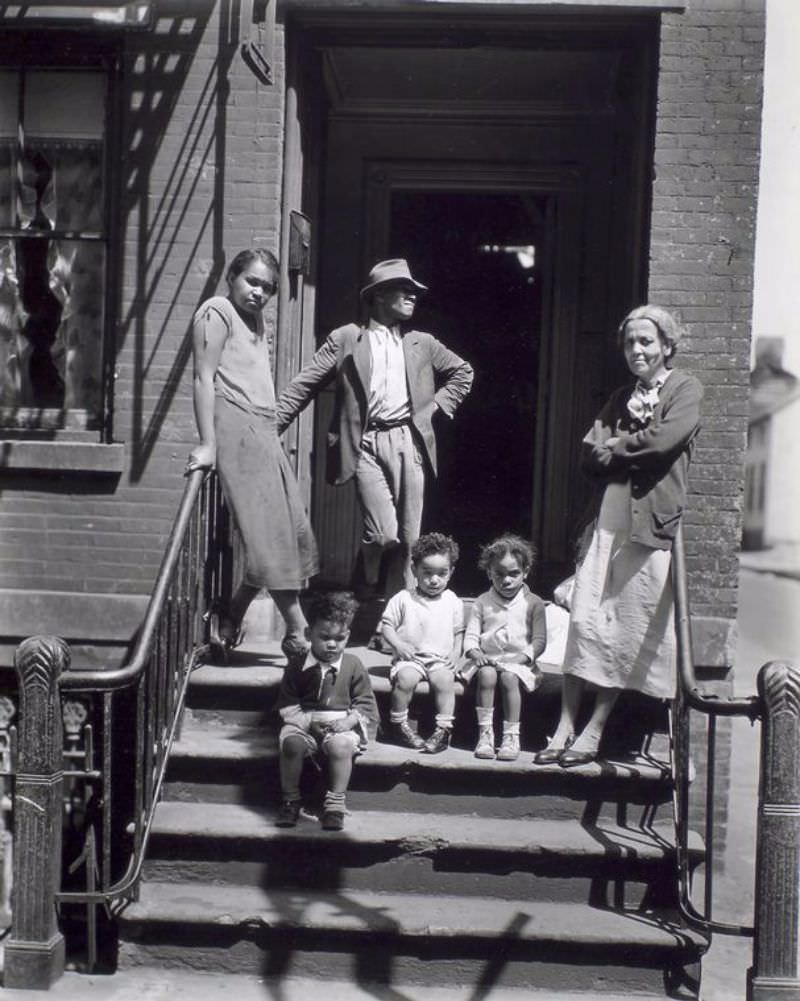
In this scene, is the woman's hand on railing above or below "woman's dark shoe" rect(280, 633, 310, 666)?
above

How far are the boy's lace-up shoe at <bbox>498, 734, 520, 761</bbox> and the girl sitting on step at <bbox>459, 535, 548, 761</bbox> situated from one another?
2 centimetres

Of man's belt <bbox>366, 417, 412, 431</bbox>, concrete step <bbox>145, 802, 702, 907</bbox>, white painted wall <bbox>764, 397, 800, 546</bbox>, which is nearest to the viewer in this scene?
concrete step <bbox>145, 802, 702, 907</bbox>

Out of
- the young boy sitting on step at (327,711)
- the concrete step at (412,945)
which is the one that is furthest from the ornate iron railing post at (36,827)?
the young boy sitting on step at (327,711)

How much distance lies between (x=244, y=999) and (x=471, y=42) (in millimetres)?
4922

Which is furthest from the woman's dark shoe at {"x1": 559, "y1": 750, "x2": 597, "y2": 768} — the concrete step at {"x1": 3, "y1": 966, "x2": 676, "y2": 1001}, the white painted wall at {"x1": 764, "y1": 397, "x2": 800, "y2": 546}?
the white painted wall at {"x1": 764, "y1": 397, "x2": 800, "y2": 546}

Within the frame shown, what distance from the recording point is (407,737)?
536 cm

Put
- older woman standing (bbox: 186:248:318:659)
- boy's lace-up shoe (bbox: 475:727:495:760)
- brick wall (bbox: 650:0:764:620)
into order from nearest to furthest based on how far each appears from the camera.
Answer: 1. boy's lace-up shoe (bbox: 475:727:495:760)
2. older woman standing (bbox: 186:248:318:659)
3. brick wall (bbox: 650:0:764:620)

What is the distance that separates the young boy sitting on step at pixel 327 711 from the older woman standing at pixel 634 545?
2.68 ft

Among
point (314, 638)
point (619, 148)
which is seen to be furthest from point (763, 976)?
point (619, 148)

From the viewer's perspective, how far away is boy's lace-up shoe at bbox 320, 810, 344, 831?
495cm

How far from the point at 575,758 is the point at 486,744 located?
1.25ft

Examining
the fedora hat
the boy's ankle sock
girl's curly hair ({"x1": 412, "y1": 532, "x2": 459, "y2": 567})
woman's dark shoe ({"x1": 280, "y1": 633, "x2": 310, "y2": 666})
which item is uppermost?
the fedora hat

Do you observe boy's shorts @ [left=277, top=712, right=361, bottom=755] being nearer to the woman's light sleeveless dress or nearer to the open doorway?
the woman's light sleeveless dress

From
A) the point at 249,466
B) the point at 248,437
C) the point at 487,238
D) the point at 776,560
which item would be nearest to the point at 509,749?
the point at 249,466
